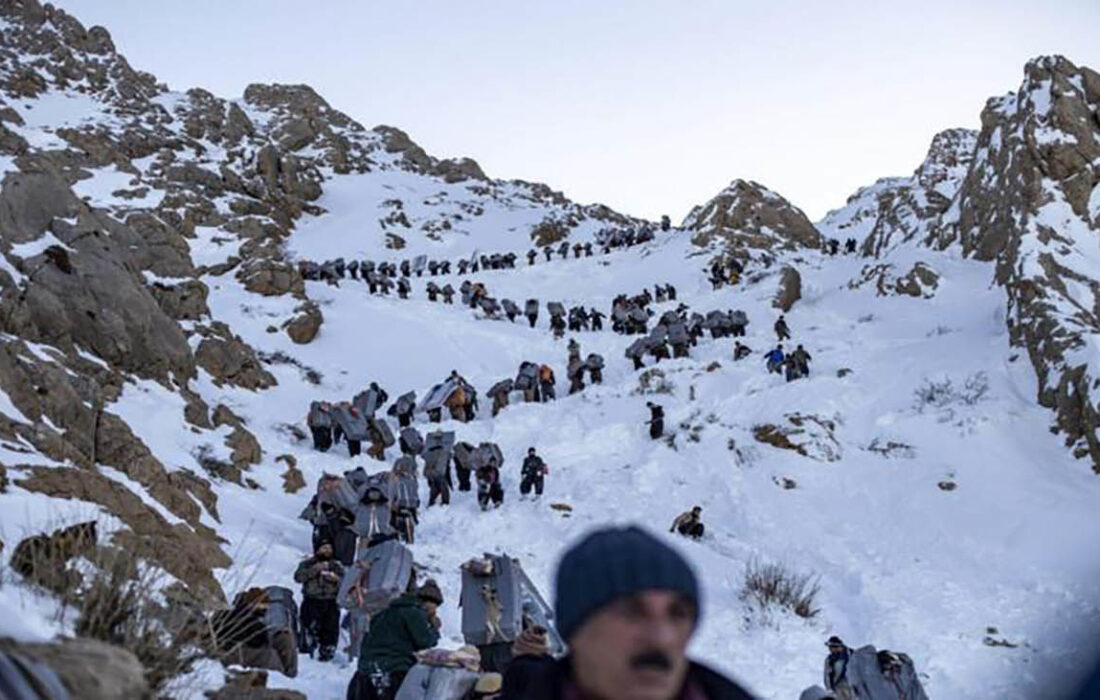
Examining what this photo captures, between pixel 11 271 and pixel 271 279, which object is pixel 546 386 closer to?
pixel 11 271

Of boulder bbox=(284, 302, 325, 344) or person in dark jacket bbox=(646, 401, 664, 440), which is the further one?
boulder bbox=(284, 302, 325, 344)

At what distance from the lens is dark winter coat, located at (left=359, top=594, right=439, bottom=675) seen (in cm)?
596

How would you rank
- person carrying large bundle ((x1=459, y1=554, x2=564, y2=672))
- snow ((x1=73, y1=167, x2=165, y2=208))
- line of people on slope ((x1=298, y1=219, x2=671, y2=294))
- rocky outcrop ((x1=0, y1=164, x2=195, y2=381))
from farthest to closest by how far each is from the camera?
snow ((x1=73, y1=167, x2=165, y2=208))
line of people on slope ((x1=298, y1=219, x2=671, y2=294))
rocky outcrop ((x1=0, y1=164, x2=195, y2=381))
person carrying large bundle ((x1=459, y1=554, x2=564, y2=672))

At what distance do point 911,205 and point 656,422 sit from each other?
25.3 metres

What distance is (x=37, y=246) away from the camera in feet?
53.5

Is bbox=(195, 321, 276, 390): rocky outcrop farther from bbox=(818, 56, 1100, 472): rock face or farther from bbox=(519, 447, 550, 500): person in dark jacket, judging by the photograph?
bbox=(818, 56, 1100, 472): rock face

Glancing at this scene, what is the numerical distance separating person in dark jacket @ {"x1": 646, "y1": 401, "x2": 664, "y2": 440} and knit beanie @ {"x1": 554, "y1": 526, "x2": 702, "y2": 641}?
56.4 ft

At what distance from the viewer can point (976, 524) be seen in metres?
14.1

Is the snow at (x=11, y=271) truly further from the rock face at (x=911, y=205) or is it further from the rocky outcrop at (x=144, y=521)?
the rock face at (x=911, y=205)

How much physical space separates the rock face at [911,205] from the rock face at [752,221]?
358cm

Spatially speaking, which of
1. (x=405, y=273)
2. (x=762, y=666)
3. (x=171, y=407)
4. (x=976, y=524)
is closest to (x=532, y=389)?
(x=171, y=407)

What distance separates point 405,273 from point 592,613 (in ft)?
128

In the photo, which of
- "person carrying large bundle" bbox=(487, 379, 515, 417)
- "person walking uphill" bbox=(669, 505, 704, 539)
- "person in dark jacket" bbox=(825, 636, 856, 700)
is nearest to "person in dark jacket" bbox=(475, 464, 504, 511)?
"person walking uphill" bbox=(669, 505, 704, 539)

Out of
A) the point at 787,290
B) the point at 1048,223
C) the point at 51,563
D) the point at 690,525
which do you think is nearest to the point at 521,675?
the point at 51,563
